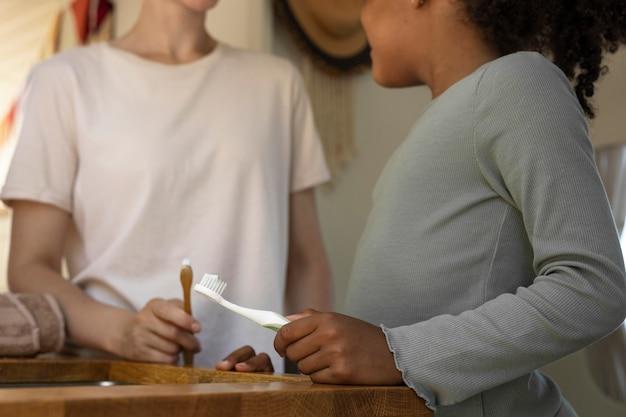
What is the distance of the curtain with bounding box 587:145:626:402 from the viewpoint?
1.88 m

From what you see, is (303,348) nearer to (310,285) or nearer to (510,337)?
(510,337)

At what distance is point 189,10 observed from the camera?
53.6 inches

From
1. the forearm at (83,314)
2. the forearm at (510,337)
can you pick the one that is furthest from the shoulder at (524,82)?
the forearm at (83,314)

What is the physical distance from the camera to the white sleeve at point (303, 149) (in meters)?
1.36

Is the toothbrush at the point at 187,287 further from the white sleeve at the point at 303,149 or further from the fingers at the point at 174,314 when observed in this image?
the white sleeve at the point at 303,149

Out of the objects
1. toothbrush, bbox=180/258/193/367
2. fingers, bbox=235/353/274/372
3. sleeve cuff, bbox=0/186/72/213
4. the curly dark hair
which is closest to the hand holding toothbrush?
fingers, bbox=235/353/274/372

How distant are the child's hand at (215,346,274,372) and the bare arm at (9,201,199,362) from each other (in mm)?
95

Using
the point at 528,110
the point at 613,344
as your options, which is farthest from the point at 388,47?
the point at 613,344

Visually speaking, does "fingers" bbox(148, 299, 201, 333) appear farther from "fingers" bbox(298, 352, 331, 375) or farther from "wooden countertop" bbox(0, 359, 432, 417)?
"fingers" bbox(298, 352, 331, 375)

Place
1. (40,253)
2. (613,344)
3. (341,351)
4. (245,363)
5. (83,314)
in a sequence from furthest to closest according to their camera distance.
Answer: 1. (613,344)
2. (40,253)
3. (83,314)
4. (245,363)
5. (341,351)

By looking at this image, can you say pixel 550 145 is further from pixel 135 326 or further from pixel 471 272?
pixel 135 326

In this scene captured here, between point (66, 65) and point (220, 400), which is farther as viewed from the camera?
point (66, 65)

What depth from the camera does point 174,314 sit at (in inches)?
38.2

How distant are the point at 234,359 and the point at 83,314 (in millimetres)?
325
